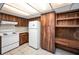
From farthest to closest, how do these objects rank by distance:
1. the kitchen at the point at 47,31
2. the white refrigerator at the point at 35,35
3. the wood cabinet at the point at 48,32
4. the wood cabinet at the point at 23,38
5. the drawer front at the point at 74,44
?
the wood cabinet at the point at 23,38
the white refrigerator at the point at 35,35
the wood cabinet at the point at 48,32
the kitchen at the point at 47,31
the drawer front at the point at 74,44

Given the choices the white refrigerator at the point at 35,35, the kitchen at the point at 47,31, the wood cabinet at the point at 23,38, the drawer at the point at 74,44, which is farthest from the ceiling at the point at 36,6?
the wood cabinet at the point at 23,38

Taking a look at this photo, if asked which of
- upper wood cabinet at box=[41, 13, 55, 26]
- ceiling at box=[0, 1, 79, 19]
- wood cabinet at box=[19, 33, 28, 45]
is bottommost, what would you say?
wood cabinet at box=[19, 33, 28, 45]

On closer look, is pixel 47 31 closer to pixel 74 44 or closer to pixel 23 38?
pixel 74 44

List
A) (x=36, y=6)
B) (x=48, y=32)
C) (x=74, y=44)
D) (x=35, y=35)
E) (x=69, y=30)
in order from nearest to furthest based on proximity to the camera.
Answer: (x=36, y=6)
(x=74, y=44)
(x=69, y=30)
(x=48, y=32)
(x=35, y=35)

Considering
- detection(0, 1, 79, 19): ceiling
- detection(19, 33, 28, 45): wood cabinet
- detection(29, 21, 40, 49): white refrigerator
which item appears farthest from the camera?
detection(19, 33, 28, 45): wood cabinet

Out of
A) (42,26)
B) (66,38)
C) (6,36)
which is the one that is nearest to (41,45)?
(42,26)

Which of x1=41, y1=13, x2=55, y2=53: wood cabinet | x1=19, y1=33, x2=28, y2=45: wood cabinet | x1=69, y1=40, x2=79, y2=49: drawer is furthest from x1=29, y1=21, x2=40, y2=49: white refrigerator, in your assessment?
x1=69, y1=40, x2=79, y2=49: drawer

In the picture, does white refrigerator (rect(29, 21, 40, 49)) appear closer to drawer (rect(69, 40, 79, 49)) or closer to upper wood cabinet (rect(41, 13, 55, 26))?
upper wood cabinet (rect(41, 13, 55, 26))

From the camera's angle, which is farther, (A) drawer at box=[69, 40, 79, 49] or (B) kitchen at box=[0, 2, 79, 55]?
(B) kitchen at box=[0, 2, 79, 55]

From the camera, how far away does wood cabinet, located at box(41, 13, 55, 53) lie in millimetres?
1926

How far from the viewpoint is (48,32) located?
2.04 metres

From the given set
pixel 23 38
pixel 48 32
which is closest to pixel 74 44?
pixel 48 32

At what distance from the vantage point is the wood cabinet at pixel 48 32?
193cm

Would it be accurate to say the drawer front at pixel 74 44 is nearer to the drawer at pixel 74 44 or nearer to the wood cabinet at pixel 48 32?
the drawer at pixel 74 44
